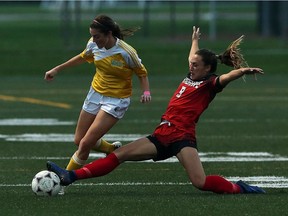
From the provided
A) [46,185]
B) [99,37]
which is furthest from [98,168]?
[99,37]

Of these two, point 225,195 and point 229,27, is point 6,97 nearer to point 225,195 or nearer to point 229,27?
point 225,195

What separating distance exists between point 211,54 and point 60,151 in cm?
422

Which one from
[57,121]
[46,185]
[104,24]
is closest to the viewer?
[46,185]

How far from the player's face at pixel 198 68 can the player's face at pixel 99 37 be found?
92 cm

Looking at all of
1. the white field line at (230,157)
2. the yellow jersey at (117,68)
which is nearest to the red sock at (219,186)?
the yellow jersey at (117,68)

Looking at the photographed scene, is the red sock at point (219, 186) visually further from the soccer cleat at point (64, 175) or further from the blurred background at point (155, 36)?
the blurred background at point (155, 36)

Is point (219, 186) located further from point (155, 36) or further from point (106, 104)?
point (155, 36)

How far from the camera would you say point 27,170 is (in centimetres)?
1241

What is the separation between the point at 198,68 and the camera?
35.0 feet

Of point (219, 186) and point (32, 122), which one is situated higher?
point (219, 186)

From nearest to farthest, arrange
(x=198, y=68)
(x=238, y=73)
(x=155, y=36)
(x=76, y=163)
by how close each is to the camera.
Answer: (x=238, y=73) < (x=198, y=68) < (x=76, y=163) < (x=155, y=36)

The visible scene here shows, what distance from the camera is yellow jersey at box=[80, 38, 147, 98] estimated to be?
11102 mm

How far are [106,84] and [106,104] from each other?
22 centimetres

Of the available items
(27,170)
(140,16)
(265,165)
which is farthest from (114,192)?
(140,16)
